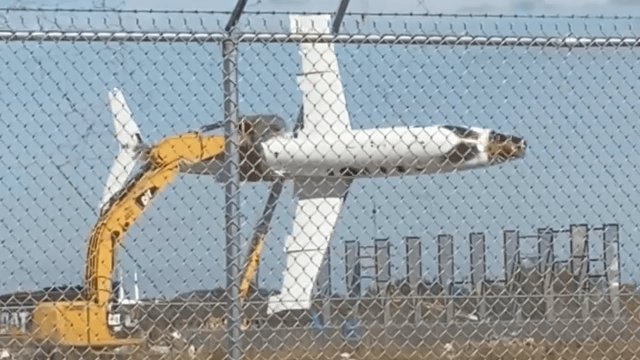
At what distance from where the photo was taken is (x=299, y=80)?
6.15 m

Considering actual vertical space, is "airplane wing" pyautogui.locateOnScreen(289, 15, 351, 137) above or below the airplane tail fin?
above

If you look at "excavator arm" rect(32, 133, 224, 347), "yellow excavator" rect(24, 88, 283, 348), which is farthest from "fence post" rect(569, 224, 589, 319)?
"excavator arm" rect(32, 133, 224, 347)

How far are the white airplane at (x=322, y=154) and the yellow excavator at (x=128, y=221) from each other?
0.07 meters

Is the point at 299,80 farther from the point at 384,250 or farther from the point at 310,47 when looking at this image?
the point at 384,250

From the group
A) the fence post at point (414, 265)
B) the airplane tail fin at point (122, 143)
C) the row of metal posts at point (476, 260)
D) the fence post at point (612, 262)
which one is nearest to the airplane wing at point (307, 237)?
the row of metal posts at point (476, 260)

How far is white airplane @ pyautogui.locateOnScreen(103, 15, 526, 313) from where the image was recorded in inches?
239

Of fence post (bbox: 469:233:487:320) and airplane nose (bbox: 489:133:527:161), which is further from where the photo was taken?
fence post (bbox: 469:233:487:320)

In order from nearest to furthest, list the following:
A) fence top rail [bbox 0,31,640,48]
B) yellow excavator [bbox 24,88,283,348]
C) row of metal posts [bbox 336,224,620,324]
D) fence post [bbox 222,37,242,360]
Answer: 1. fence top rail [bbox 0,31,640,48]
2. fence post [bbox 222,37,242,360]
3. yellow excavator [bbox 24,88,283,348]
4. row of metal posts [bbox 336,224,620,324]

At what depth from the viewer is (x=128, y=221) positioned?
7004mm

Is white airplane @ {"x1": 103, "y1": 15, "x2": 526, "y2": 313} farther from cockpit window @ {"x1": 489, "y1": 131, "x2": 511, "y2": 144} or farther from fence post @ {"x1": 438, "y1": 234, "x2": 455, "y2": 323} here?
fence post @ {"x1": 438, "y1": 234, "x2": 455, "y2": 323}

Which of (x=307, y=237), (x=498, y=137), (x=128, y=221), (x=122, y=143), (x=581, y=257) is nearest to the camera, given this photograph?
(x=122, y=143)

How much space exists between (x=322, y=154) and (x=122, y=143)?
1106 mm

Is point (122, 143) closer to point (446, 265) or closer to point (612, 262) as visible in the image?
point (446, 265)

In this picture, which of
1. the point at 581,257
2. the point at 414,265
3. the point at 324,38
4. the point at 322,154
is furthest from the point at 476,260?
the point at 324,38
